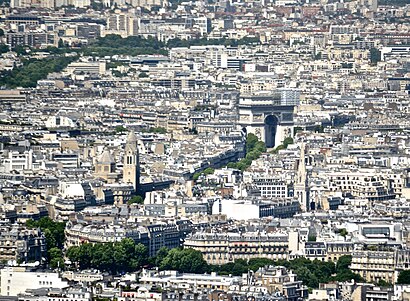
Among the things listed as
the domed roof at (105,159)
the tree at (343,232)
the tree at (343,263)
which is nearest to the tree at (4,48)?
the domed roof at (105,159)

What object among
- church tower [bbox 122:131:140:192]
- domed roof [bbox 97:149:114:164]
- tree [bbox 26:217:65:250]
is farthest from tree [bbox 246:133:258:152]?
tree [bbox 26:217:65:250]

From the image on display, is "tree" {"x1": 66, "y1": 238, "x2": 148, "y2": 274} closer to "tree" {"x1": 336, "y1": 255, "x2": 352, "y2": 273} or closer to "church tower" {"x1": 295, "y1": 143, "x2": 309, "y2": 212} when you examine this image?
"tree" {"x1": 336, "y1": 255, "x2": 352, "y2": 273}

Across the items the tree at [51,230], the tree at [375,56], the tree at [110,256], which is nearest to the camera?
the tree at [110,256]

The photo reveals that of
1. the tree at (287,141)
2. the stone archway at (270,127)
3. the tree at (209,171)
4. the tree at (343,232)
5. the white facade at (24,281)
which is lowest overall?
the stone archway at (270,127)

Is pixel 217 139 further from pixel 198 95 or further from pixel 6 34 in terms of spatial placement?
pixel 6 34

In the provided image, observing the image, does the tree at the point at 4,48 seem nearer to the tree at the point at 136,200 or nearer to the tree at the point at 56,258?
the tree at the point at 136,200

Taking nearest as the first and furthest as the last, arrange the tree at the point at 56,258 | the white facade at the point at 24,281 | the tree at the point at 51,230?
the white facade at the point at 24,281 < the tree at the point at 56,258 < the tree at the point at 51,230
